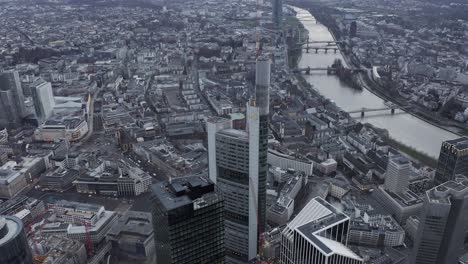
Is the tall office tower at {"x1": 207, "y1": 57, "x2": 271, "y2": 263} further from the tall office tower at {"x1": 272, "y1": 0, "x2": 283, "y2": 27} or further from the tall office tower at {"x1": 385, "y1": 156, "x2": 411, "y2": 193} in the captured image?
the tall office tower at {"x1": 272, "y1": 0, "x2": 283, "y2": 27}

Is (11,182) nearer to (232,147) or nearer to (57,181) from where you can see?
(57,181)

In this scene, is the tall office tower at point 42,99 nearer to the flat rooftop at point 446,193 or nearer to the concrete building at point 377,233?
the concrete building at point 377,233

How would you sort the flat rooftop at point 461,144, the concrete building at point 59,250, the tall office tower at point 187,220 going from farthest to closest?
the flat rooftop at point 461,144, the concrete building at point 59,250, the tall office tower at point 187,220

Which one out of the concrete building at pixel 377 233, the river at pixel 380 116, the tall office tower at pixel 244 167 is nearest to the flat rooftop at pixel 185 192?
the tall office tower at pixel 244 167

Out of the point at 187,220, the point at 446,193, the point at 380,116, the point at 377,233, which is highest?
the point at 187,220

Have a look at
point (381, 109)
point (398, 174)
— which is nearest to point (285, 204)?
point (398, 174)

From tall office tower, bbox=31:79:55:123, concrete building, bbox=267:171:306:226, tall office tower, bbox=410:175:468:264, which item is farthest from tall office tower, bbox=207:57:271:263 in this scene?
tall office tower, bbox=31:79:55:123
